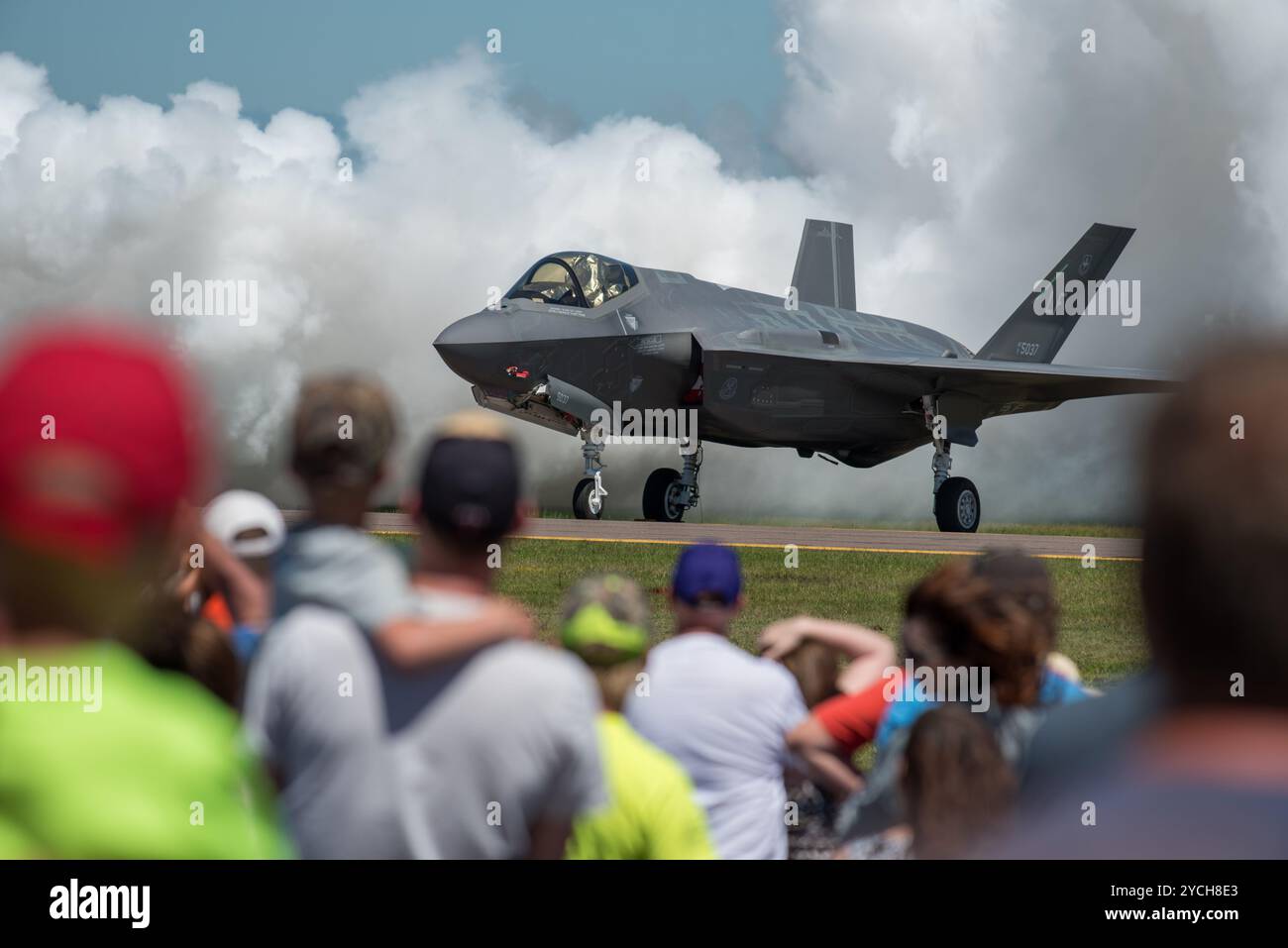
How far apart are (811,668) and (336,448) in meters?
2.52

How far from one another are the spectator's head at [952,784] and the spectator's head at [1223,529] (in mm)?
1861

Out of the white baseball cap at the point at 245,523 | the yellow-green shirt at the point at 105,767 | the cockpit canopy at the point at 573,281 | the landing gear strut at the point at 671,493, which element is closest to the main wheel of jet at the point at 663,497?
the landing gear strut at the point at 671,493

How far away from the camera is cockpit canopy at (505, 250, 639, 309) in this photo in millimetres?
24297

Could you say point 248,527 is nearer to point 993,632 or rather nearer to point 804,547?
point 993,632

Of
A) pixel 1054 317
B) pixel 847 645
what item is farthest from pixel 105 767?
pixel 1054 317

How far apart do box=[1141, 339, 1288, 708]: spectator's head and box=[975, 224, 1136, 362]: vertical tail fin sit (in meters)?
32.0

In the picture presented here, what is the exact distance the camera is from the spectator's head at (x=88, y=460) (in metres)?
1.54

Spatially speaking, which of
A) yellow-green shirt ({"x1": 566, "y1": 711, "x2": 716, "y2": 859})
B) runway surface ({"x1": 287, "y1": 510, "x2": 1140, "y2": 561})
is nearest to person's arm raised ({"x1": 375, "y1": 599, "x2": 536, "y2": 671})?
yellow-green shirt ({"x1": 566, "y1": 711, "x2": 716, "y2": 859})

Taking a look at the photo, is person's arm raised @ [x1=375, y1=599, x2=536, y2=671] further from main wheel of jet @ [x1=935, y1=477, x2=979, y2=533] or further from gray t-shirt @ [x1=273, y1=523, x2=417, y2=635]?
main wheel of jet @ [x1=935, y1=477, x2=979, y2=533]

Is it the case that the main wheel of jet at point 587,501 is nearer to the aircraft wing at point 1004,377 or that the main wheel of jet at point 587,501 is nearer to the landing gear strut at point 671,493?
the landing gear strut at point 671,493

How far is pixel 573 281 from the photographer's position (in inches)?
960

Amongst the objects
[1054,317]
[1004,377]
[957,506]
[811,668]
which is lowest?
[811,668]
